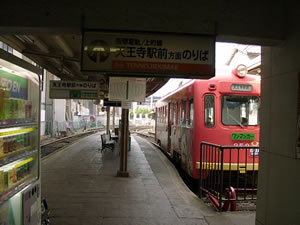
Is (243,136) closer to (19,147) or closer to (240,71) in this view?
(240,71)

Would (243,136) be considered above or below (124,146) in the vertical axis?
above

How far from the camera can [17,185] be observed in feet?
9.65

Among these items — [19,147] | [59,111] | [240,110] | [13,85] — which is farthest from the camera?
[59,111]

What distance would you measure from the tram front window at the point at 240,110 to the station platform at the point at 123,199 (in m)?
2.04

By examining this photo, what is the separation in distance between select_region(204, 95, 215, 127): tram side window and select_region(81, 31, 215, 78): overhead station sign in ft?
12.3

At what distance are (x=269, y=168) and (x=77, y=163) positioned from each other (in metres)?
6.98

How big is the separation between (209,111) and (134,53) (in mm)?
4187

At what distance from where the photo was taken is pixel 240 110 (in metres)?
7.05

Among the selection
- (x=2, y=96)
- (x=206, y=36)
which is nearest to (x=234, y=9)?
(x=206, y=36)

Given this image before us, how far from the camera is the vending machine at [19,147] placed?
2641mm

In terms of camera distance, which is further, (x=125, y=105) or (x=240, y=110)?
(x=125, y=105)

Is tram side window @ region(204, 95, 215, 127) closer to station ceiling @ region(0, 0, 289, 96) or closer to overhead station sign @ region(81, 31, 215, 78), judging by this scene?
station ceiling @ region(0, 0, 289, 96)

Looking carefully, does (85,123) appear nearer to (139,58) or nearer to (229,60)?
(229,60)

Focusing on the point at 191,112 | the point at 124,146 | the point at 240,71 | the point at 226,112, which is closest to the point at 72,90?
the point at 124,146
